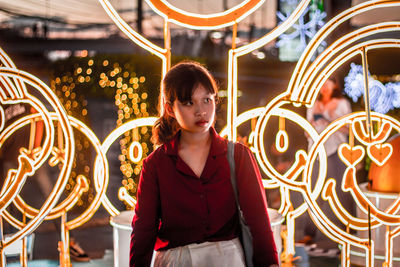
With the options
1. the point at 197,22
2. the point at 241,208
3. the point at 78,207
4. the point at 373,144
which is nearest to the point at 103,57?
the point at 78,207

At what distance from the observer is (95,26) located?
8.73 m

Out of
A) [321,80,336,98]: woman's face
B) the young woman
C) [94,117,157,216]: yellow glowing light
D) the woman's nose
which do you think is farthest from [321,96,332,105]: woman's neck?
the woman's nose

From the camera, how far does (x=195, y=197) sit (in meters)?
1.89

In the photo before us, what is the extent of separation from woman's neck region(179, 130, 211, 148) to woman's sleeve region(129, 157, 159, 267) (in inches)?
7.0

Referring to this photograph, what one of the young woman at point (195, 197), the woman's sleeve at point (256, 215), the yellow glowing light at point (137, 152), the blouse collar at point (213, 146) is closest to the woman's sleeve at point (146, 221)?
the young woman at point (195, 197)

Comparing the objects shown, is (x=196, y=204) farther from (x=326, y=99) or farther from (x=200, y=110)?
(x=326, y=99)

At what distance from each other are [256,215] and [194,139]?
42 cm

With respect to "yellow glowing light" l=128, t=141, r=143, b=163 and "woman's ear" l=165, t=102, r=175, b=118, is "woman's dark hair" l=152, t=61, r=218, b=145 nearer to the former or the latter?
"woman's ear" l=165, t=102, r=175, b=118

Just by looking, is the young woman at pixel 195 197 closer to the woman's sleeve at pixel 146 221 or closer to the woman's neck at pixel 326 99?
A: the woman's sleeve at pixel 146 221

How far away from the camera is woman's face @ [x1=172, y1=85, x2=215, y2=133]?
192 centimetres

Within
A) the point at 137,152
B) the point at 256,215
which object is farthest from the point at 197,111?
the point at 137,152

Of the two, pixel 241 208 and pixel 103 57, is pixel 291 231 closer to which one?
pixel 241 208

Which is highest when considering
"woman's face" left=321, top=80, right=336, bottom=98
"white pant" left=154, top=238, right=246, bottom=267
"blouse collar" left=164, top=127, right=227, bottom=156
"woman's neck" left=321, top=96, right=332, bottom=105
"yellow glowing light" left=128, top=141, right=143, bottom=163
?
"woman's face" left=321, top=80, right=336, bottom=98

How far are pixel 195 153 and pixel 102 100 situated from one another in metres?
6.10
